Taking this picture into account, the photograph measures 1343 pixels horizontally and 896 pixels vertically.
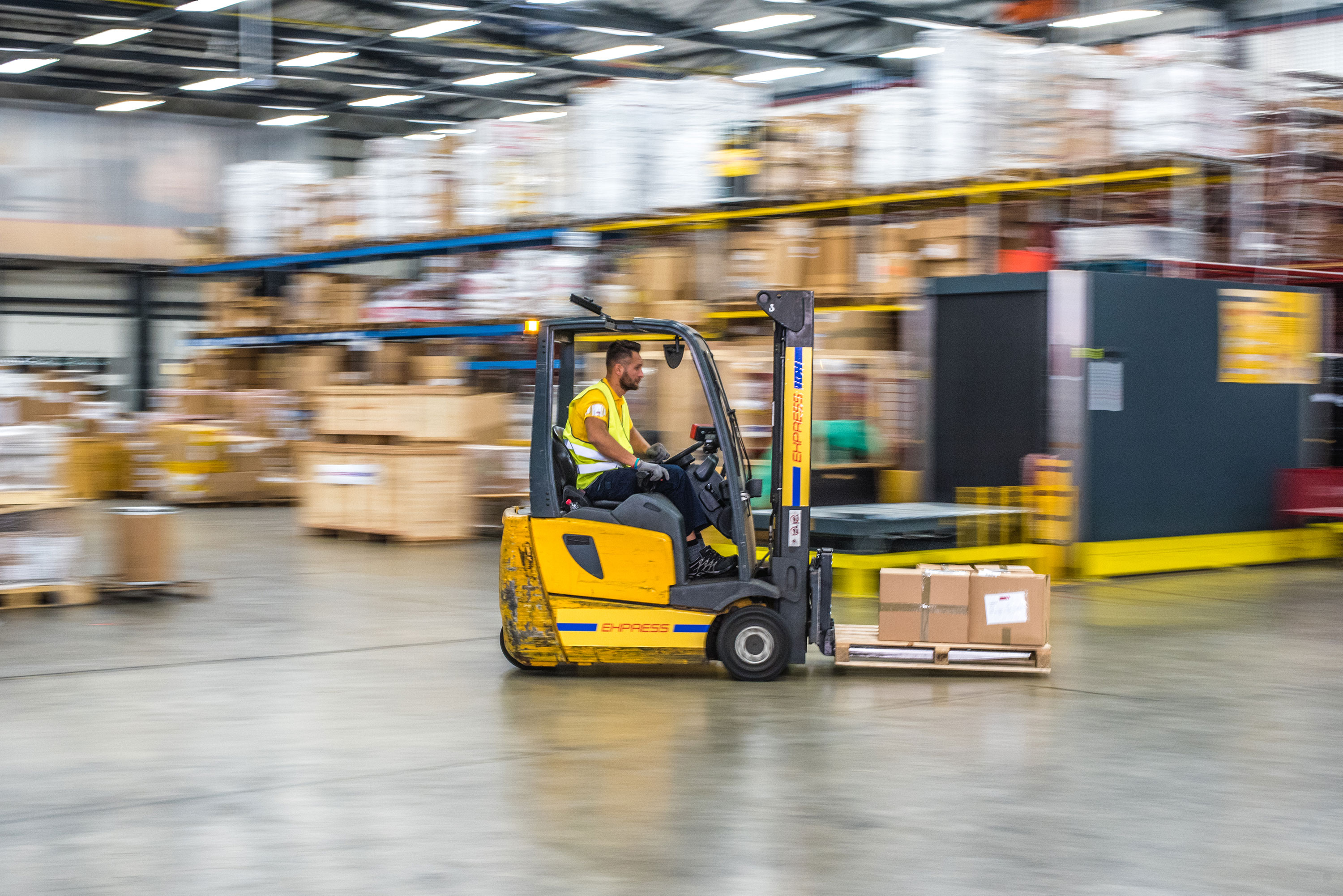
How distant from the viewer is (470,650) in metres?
6.51

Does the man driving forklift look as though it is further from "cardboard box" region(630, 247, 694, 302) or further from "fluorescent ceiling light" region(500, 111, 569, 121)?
"fluorescent ceiling light" region(500, 111, 569, 121)

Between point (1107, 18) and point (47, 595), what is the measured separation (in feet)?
47.5

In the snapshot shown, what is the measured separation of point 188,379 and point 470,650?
45.3 ft

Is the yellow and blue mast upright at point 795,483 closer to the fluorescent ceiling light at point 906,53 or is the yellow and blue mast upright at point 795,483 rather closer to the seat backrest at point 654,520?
the seat backrest at point 654,520

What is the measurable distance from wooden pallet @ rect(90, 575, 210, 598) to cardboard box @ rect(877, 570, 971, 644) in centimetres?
443

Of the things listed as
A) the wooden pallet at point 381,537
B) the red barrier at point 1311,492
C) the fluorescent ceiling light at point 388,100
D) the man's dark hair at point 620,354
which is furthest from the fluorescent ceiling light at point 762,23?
the man's dark hair at point 620,354

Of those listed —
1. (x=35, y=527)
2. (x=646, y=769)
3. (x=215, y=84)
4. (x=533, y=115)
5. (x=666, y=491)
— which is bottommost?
(x=646, y=769)

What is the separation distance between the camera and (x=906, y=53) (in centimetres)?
1906

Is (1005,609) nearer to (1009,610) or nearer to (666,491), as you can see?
(1009,610)

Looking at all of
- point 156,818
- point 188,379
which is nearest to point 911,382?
point 156,818

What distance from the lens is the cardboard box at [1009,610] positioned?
19.4 ft

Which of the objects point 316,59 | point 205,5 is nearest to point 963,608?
point 205,5

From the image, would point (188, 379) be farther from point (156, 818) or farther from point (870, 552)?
point (156, 818)

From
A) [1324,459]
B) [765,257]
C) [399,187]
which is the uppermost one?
[399,187]
